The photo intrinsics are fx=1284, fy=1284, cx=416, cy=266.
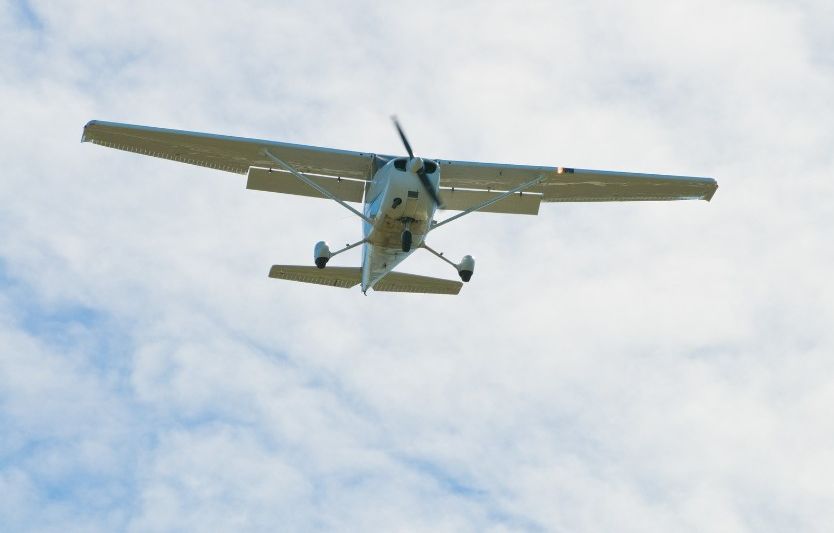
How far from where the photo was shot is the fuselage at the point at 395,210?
77.2ft

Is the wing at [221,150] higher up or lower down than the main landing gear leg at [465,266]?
higher up

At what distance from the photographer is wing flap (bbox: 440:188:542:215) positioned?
88.9 ft

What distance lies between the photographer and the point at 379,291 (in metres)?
26.7

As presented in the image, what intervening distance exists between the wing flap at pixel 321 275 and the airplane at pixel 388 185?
0.8 inches

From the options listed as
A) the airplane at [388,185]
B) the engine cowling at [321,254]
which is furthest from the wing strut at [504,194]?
the engine cowling at [321,254]

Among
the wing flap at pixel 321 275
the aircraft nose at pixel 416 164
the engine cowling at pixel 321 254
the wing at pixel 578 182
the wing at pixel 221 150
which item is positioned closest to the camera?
the aircraft nose at pixel 416 164

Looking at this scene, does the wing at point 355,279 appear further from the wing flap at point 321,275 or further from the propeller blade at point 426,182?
the propeller blade at point 426,182

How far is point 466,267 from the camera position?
25.0 m

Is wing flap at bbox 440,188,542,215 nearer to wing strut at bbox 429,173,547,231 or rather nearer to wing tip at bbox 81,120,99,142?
wing strut at bbox 429,173,547,231

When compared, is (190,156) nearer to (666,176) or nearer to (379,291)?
(379,291)

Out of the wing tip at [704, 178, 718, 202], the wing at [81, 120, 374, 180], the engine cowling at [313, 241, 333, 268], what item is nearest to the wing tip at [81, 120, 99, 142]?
the wing at [81, 120, 374, 180]

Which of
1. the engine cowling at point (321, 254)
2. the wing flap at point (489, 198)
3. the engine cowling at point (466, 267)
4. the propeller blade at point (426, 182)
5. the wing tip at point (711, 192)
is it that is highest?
the wing tip at point (711, 192)

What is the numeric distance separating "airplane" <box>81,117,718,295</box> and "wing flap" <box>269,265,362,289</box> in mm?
20

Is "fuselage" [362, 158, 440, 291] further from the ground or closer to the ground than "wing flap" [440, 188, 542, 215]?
closer to the ground
